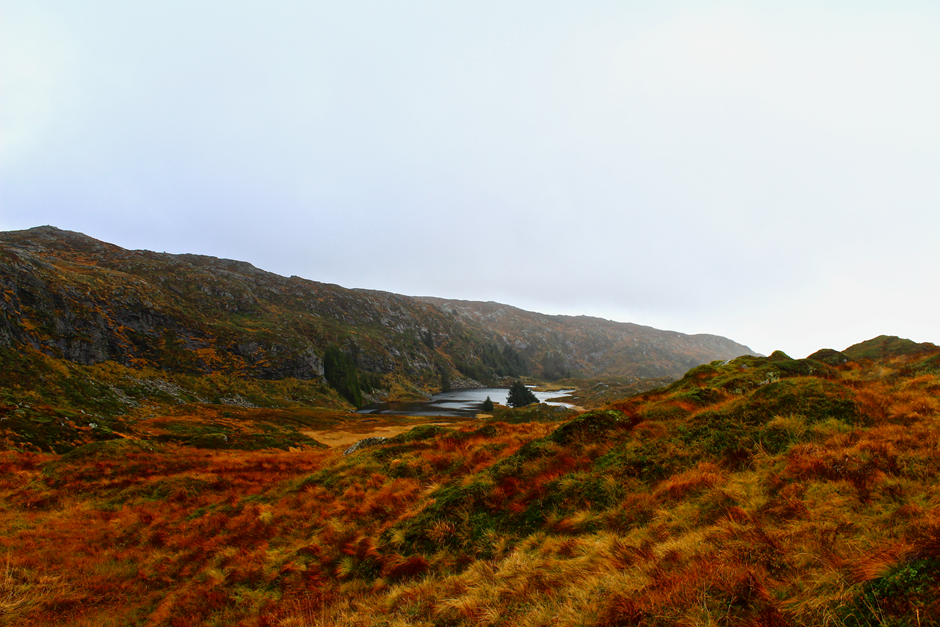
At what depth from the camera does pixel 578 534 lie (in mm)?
6496

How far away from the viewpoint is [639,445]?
28.1 feet

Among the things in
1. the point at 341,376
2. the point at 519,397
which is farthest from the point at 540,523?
the point at 341,376

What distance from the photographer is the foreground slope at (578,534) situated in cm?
387

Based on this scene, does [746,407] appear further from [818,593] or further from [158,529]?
[158,529]

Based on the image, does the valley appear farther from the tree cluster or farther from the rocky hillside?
the tree cluster

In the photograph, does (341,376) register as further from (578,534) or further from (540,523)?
(578,534)

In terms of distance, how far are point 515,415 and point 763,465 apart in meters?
68.3

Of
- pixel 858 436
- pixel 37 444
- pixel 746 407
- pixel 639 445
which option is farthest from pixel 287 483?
pixel 37 444

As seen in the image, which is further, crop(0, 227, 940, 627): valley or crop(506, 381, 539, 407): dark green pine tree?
crop(506, 381, 539, 407): dark green pine tree

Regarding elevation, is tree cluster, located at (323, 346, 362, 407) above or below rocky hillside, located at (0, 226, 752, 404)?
below

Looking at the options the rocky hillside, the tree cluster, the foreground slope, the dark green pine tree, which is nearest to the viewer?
the foreground slope

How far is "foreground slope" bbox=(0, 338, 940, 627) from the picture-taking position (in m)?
3.87

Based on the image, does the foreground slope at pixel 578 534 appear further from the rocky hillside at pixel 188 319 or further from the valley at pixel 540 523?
the rocky hillside at pixel 188 319

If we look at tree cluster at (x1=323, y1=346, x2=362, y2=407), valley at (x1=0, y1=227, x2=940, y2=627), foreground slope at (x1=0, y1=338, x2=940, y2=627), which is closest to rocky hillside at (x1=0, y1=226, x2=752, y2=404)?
tree cluster at (x1=323, y1=346, x2=362, y2=407)
